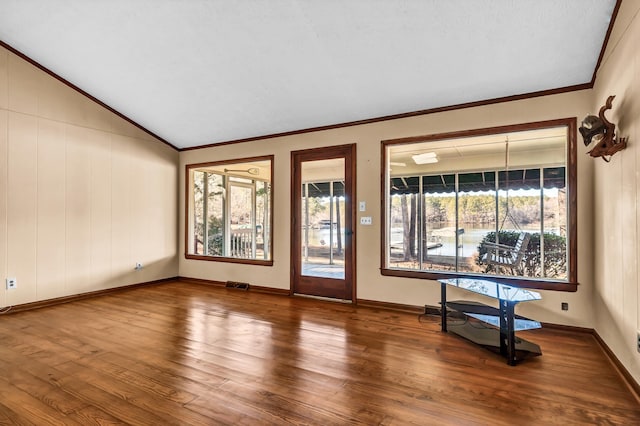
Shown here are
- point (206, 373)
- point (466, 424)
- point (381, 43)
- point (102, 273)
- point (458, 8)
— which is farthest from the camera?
point (102, 273)

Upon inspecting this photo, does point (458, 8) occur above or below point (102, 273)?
above

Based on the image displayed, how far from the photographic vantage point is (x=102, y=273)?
16.6ft

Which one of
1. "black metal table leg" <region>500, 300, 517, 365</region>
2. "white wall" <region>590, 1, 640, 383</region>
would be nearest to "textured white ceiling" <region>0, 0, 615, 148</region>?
"white wall" <region>590, 1, 640, 383</region>

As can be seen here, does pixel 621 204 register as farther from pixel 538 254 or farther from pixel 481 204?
pixel 481 204

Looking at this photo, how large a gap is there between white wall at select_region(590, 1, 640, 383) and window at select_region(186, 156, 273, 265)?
4.32 meters

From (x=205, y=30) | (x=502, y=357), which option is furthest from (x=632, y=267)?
(x=205, y=30)

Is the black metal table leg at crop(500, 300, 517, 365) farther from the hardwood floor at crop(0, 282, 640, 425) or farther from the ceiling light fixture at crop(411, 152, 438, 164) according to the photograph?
the ceiling light fixture at crop(411, 152, 438, 164)

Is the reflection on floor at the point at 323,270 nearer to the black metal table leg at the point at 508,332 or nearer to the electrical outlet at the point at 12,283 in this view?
the black metal table leg at the point at 508,332

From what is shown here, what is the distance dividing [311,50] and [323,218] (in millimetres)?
2284

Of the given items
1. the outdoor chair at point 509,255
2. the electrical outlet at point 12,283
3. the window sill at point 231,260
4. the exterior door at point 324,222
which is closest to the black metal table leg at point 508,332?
the outdoor chair at point 509,255

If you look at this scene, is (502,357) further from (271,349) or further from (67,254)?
(67,254)

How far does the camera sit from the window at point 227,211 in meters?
5.79

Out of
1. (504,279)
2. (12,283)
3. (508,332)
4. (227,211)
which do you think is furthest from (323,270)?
(12,283)

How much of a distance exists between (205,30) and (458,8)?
240cm
